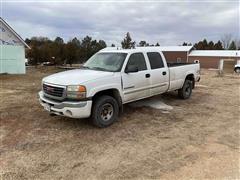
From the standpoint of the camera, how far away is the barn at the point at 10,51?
19.8 m

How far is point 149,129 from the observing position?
208 inches

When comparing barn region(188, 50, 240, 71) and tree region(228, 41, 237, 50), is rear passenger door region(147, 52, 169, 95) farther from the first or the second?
tree region(228, 41, 237, 50)

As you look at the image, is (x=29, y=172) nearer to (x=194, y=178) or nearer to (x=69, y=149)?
(x=69, y=149)

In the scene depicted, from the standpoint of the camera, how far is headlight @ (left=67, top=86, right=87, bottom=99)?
15.4ft

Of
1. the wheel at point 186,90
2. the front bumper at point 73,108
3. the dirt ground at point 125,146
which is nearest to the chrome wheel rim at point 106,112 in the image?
the dirt ground at point 125,146

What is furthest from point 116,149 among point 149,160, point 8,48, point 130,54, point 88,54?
point 88,54

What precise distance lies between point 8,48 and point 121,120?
1821 centimetres

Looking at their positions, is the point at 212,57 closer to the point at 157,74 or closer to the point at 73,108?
the point at 157,74

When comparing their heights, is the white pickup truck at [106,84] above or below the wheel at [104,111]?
above

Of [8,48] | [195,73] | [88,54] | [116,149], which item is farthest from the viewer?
[88,54]

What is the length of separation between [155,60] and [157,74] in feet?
1.54

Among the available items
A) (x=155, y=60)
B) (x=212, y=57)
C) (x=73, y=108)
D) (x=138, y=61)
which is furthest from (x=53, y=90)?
(x=212, y=57)

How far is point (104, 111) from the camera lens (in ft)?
17.5

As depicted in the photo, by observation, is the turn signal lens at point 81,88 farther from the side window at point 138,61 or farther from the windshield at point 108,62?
the side window at point 138,61
